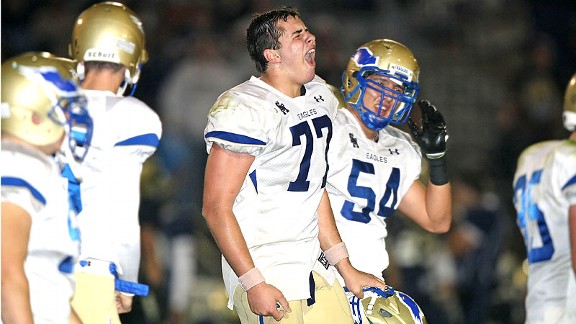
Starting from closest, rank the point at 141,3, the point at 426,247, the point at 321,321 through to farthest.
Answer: the point at 321,321, the point at 426,247, the point at 141,3

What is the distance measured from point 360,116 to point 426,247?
462 cm

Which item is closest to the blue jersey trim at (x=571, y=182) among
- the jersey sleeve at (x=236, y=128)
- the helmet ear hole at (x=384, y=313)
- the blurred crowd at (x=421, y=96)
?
the helmet ear hole at (x=384, y=313)

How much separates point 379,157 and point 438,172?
0.33 metres

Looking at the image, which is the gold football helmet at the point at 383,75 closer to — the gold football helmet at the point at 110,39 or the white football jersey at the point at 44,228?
the gold football helmet at the point at 110,39

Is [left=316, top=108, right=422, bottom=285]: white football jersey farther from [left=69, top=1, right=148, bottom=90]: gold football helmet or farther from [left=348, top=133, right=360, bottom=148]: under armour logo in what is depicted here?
[left=69, top=1, right=148, bottom=90]: gold football helmet

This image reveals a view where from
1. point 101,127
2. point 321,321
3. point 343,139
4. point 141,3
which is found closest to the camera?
point 101,127

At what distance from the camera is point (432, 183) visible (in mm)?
5352

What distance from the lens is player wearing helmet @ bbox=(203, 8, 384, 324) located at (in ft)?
14.0

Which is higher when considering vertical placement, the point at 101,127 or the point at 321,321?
the point at 101,127

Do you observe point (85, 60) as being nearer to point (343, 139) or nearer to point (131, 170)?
point (131, 170)

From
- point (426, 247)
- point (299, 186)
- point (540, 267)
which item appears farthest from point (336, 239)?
point (426, 247)

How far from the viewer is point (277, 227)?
4.45m

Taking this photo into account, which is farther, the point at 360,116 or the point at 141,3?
the point at 141,3

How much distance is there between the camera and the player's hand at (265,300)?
13.8 feet
